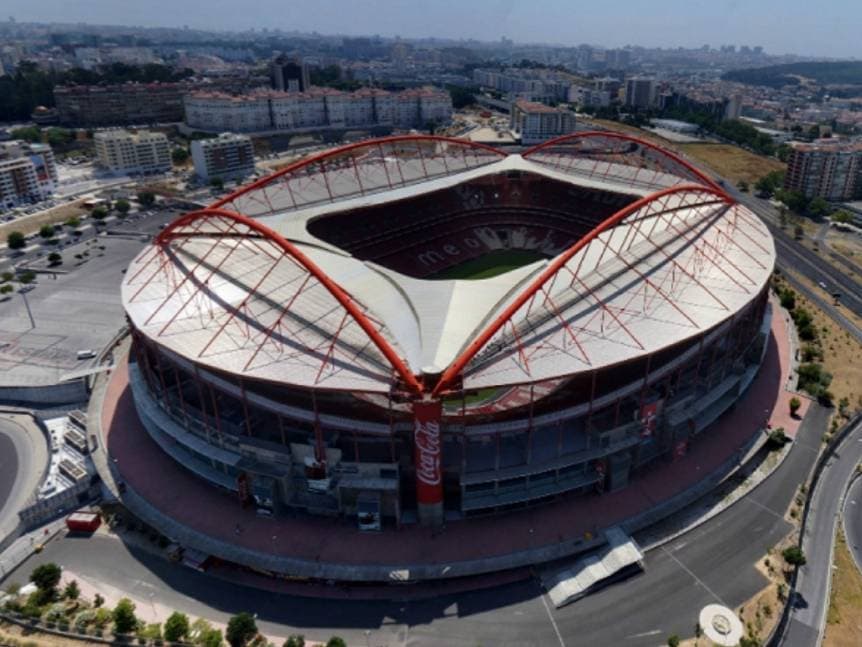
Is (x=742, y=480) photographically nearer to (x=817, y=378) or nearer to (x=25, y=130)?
(x=817, y=378)

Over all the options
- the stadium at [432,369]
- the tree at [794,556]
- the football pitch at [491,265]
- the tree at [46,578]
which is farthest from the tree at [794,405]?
the tree at [46,578]

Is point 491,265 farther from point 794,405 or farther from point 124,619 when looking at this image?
point 124,619

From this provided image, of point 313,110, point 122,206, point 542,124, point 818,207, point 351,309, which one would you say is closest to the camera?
point 351,309

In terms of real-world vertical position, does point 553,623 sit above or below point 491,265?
below

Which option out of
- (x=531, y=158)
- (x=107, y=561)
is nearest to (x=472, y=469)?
(x=107, y=561)

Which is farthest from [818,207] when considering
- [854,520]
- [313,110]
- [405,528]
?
[313,110]

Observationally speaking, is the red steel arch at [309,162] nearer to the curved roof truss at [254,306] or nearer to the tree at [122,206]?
the curved roof truss at [254,306]
